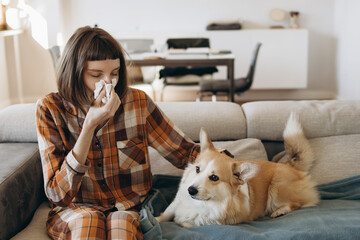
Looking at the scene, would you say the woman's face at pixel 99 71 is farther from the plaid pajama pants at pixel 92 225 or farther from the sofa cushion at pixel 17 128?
the sofa cushion at pixel 17 128

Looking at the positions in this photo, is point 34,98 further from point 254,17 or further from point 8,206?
point 8,206

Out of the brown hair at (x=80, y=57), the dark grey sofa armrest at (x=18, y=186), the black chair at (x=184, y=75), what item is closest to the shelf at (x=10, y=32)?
the black chair at (x=184, y=75)

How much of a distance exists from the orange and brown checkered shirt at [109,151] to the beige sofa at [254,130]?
0.81 feet

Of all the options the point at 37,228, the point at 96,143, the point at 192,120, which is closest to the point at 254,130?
the point at 192,120

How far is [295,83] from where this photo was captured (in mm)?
5910

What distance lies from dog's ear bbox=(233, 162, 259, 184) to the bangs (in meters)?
0.56

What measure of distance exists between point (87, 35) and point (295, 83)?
16.3 feet

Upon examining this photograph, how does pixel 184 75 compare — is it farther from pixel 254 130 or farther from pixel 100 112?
pixel 100 112

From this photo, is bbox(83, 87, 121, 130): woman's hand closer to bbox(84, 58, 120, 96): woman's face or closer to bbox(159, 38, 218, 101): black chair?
bbox(84, 58, 120, 96): woman's face

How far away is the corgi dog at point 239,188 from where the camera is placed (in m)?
1.41

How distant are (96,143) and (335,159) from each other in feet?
3.43

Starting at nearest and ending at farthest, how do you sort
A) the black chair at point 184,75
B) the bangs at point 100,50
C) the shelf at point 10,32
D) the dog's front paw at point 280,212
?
the bangs at point 100,50 < the dog's front paw at point 280,212 < the shelf at point 10,32 < the black chair at point 184,75

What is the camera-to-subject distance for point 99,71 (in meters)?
1.35

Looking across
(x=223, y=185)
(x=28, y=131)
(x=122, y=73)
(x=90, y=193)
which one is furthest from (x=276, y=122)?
(x=28, y=131)
